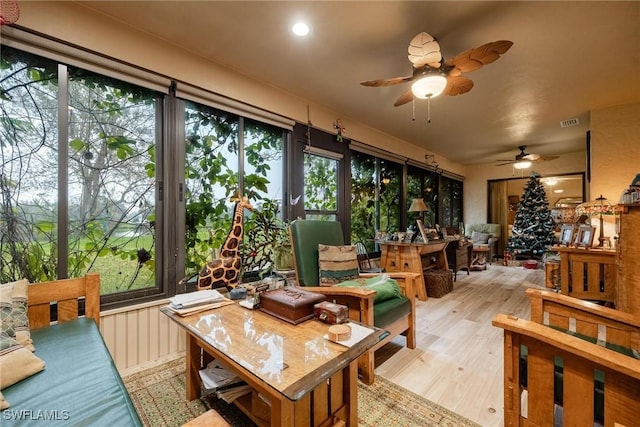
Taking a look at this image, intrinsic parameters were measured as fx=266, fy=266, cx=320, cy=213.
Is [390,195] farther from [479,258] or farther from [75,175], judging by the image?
[75,175]

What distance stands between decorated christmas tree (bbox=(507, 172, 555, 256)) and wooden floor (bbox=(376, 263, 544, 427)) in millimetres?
3113

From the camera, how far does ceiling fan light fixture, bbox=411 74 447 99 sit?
2008 mm

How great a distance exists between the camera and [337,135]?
356cm

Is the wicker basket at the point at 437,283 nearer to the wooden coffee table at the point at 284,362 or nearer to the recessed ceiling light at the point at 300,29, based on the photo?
the wooden coffee table at the point at 284,362

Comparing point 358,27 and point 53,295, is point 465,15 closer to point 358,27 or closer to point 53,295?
point 358,27

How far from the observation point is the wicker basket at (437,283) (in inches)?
145

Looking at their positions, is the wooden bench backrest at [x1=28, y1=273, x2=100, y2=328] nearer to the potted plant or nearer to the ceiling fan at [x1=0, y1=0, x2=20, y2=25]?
the potted plant

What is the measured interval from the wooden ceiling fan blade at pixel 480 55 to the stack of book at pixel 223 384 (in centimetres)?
243

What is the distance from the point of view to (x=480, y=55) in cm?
176

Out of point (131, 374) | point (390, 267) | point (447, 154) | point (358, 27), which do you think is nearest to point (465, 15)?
point (358, 27)

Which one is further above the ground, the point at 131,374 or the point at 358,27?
the point at 358,27

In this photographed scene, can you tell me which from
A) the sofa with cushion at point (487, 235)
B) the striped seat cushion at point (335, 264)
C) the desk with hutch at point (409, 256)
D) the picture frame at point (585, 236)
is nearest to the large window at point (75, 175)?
the striped seat cushion at point (335, 264)

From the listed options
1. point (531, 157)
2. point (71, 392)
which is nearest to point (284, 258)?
point (71, 392)

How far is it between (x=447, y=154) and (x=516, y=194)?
2.94m
